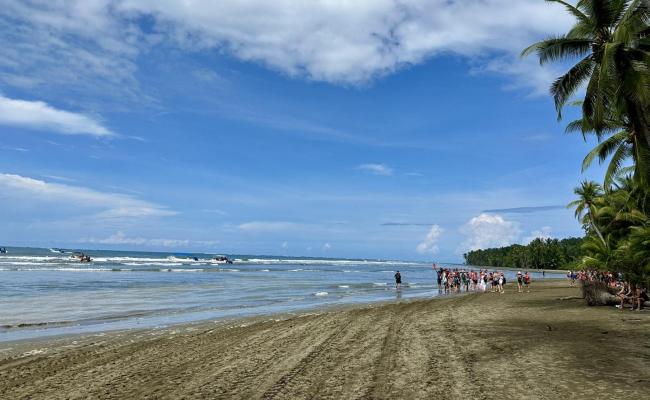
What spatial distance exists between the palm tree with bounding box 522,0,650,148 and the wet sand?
701cm

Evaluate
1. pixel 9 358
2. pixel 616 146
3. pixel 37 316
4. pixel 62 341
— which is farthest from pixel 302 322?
pixel 616 146

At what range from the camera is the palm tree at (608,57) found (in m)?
13.5

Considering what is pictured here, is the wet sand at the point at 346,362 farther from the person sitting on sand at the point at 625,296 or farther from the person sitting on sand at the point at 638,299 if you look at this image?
the person sitting on sand at the point at 625,296

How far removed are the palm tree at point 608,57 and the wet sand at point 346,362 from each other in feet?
23.0

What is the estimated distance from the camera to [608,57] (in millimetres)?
13367

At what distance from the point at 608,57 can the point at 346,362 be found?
11654mm

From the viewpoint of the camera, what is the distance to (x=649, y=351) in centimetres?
1022

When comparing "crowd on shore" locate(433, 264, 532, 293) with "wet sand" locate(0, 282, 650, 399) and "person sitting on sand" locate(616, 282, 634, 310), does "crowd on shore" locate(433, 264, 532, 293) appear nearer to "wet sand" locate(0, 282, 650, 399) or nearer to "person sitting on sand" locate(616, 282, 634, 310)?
"person sitting on sand" locate(616, 282, 634, 310)

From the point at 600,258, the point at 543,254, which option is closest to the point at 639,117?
the point at 600,258

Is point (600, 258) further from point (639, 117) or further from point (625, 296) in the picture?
point (639, 117)

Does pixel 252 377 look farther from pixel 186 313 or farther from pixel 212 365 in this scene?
pixel 186 313

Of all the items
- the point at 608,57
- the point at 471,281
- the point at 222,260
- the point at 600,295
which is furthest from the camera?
the point at 222,260

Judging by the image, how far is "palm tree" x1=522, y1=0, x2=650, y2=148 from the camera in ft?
44.4

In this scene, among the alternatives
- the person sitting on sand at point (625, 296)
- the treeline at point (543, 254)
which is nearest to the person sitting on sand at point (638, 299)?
the person sitting on sand at point (625, 296)
